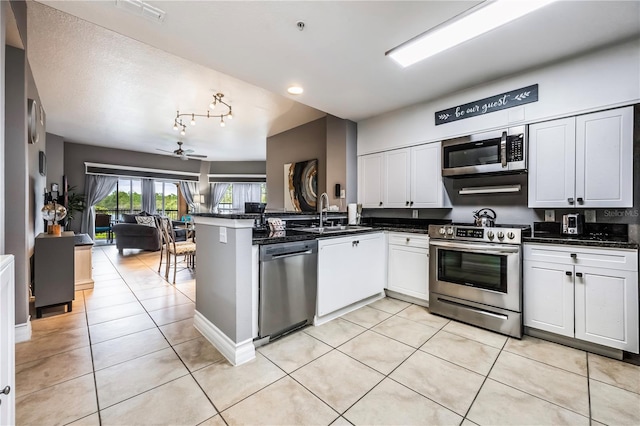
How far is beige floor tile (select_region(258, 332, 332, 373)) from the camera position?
79.5 inches

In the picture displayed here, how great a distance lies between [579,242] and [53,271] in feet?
16.6

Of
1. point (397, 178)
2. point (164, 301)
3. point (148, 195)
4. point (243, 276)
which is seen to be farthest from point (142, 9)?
point (148, 195)

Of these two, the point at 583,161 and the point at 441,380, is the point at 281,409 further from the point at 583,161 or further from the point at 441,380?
the point at 583,161

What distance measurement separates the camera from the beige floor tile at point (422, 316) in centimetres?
272

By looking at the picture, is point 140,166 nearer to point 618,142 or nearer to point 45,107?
point 45,107

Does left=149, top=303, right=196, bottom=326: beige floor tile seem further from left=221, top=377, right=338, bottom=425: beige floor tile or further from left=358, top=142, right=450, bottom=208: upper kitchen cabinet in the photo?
left=358, top=142, right=450, bottom=208: upper kitchen cabinet

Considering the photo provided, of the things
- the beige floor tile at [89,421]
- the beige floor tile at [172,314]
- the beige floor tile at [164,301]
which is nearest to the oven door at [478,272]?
the beige floor tile at [172,314]

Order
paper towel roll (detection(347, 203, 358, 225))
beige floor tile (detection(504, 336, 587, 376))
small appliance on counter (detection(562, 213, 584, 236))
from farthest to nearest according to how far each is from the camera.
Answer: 1. paper towel roll (detection(347, 203, 358, 225))
2. small appliance on counter (detection(562, 213, 584, 236))
3. beige floor tile (detection(504, 336, 587, 376))

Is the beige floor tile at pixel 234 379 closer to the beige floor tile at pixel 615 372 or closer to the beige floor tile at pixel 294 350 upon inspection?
the beige floor tile at pixel 294 350

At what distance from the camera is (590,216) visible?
249 cm

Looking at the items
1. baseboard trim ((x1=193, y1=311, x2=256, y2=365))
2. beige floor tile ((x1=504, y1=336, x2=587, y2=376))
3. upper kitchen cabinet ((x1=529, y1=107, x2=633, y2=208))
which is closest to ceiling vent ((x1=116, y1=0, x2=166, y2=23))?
baseboard trim ((x1=193, y1=311, x2=256, y2=365))

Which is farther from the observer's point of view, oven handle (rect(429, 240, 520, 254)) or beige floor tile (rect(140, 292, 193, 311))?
beige floor tile (rect(140, 292, 193, 311))

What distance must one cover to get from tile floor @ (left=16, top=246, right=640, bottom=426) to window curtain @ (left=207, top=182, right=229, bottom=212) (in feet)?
23.9

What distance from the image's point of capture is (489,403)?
160 cm
